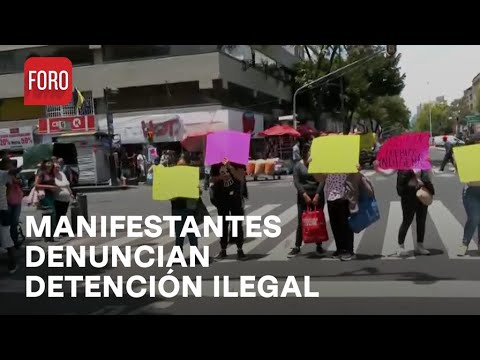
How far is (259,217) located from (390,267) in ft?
19.4

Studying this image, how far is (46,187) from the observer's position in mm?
10875

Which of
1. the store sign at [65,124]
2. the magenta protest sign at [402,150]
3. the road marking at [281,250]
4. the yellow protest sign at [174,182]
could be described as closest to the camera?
the magenta protest sign at [402,150]

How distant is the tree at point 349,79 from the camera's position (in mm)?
41438

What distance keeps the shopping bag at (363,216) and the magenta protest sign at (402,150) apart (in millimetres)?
1060

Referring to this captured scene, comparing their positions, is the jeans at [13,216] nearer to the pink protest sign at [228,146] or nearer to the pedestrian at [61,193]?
the pedestrian at [61,193]

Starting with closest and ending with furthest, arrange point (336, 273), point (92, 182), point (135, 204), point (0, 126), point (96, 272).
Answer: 1. point (336, 273)
2. point (96, 272)
3. point (135, 204)
4. point (0, 126)
5. point (92, 182)

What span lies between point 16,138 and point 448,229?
18.9 metres

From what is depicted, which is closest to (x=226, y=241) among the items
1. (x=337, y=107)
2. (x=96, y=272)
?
(x=96, y=272)

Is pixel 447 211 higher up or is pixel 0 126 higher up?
pixel 0 126

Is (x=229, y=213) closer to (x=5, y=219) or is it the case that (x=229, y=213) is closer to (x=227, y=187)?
(x=227, y=187)

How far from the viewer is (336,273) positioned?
757cm

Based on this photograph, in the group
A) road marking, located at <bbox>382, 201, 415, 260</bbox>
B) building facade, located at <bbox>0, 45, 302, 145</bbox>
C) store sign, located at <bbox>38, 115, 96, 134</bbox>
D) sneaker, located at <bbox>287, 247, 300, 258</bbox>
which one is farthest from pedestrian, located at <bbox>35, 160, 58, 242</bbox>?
building facade, located at <bbox>0, 45, 302, 145</bbox>

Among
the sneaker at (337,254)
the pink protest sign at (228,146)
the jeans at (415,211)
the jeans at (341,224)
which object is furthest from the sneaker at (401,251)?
the pink protest sign at (228,146)
